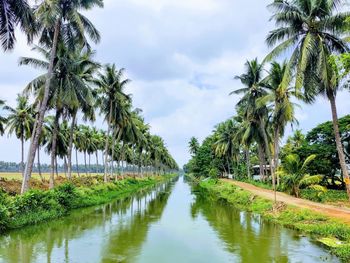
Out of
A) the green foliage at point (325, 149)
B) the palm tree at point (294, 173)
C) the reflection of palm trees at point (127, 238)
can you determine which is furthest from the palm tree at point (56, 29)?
the green foliage at point (325, 149)

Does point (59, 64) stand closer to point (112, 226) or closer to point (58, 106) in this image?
point (58, 106)

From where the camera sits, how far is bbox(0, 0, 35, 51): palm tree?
592 inches

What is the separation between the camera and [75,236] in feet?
46.8

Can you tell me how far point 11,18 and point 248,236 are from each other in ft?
45.2

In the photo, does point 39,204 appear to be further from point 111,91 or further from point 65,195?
point 111,91

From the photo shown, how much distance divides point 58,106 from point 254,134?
23.6m

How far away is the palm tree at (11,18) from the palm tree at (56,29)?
2.30 metres

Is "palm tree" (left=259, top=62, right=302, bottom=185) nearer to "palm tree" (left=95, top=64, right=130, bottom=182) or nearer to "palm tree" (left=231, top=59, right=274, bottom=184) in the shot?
"palm tree" (left=231, top=59, right=274, bottom=184)

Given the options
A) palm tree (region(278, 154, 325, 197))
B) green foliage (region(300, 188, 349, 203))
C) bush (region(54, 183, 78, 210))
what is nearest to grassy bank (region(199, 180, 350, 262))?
palm tree (region(278, 154, 325, 197))

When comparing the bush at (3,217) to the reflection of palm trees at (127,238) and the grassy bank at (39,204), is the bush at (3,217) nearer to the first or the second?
the grassy bank at (39,204)

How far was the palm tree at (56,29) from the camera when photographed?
62.1 ft

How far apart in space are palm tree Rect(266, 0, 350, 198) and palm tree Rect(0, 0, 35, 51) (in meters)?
13.4

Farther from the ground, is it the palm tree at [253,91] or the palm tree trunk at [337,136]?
the palm tree at [253,91]

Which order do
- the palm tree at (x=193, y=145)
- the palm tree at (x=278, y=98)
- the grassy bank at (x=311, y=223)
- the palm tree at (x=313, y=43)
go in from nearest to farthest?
the grassy bank at (x=311, y=223), the palm tree at (x=313, y=43), the palm tree at (x=278, y=98), the palm tree at (x=193, y=145)
